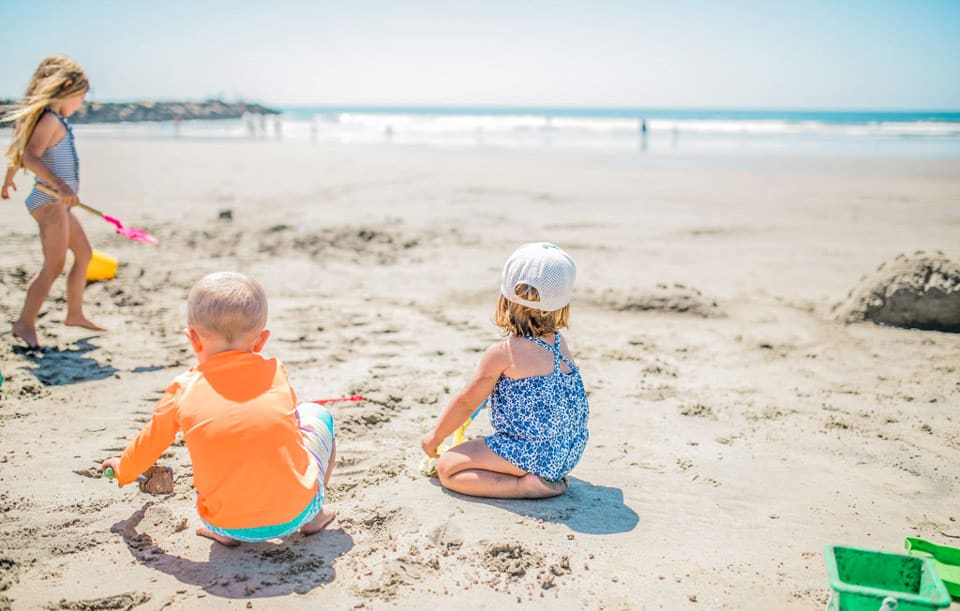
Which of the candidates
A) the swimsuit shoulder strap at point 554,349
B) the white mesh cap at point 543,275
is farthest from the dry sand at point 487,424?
the white mesh cap at point 543,275

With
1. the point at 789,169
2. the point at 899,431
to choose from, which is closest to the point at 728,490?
the point at 899,431

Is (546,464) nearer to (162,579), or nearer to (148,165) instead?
(162,579)

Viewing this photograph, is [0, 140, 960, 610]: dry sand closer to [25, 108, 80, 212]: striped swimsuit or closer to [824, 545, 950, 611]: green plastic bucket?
[824, 545, 950, 611]: green plastic bucket

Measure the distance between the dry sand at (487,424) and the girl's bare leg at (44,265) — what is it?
0.15 metres

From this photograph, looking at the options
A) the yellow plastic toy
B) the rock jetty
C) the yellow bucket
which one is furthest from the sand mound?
the rock jetty

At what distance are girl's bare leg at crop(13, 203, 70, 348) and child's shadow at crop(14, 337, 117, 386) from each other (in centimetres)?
11

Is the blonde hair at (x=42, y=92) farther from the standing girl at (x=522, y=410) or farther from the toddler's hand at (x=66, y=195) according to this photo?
the standing girl at (x=522, y=410)

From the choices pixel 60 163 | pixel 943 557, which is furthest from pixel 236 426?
pixel 60 163

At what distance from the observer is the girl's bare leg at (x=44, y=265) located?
4312 mm

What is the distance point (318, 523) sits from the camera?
2555mm

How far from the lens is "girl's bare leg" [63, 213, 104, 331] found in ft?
15.1

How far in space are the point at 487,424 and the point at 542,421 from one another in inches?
30.6

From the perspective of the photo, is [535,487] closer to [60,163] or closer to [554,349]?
[554,349]

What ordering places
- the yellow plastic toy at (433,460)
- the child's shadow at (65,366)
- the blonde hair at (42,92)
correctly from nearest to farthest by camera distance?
1. the yellow plastic toy at (433,460)
2. the child's shadow at (65,366)
3. the blonde hair at (42,92)
